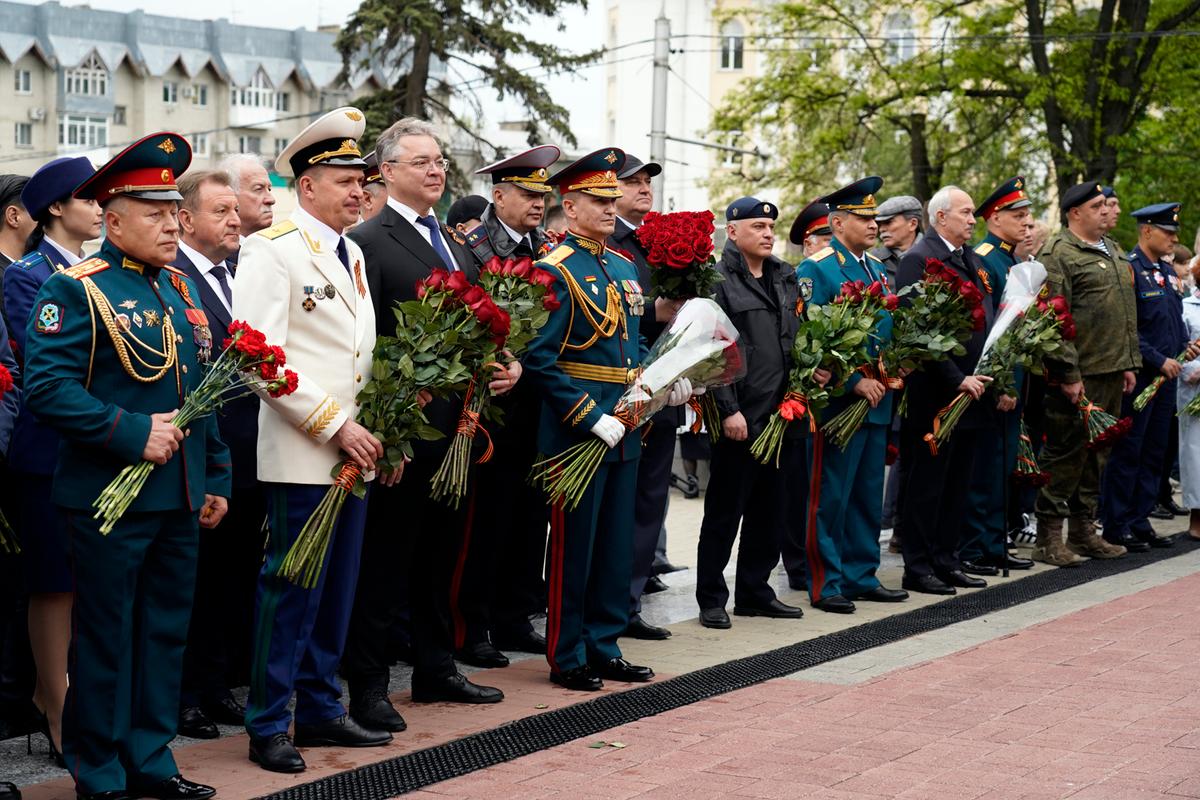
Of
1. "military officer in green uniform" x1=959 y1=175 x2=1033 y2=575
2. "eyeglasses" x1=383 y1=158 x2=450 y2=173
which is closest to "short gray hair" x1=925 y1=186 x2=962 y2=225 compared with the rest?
"military officer in green uniform" x1=959 y1=175 x2=1033 y2=575

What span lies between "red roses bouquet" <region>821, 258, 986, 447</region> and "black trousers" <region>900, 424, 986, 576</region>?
2.04 ft

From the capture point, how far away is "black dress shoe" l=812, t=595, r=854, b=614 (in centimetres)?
912

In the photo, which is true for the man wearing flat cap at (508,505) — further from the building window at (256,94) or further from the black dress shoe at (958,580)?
the building window at (256,94)

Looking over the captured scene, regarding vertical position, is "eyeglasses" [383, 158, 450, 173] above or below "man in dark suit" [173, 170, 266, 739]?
above

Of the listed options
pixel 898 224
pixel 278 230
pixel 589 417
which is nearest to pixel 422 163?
pixel 278 230

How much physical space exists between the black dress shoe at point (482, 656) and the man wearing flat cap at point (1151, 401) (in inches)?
227

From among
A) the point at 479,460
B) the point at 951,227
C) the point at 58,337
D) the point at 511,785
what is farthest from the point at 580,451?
the point at 951,227

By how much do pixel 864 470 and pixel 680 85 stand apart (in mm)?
64853

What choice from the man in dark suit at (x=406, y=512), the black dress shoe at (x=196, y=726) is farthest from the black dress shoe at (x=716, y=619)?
the black dress shoe at (x=196, y=726)

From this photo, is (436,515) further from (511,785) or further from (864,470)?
(864,470)

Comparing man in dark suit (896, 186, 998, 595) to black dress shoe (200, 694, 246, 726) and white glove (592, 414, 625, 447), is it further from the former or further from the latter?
black dress shoe (200, 694, 246, 726)

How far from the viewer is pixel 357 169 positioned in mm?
6172

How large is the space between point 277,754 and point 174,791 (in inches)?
20.1

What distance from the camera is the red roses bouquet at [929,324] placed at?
9312 millimetres
